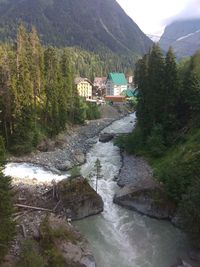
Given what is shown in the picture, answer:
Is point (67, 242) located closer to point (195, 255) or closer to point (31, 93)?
point (195, 255)

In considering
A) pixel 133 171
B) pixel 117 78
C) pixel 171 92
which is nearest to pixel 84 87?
pixel 117 78

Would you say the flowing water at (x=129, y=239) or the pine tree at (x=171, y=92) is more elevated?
the pine tree at (x=171, y=92)

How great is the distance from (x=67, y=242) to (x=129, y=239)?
5545mm

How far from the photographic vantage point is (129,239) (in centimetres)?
2838

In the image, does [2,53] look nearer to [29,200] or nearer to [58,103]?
[58,103]

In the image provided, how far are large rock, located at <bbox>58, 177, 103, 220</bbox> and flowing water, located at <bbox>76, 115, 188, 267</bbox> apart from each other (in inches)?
28.6

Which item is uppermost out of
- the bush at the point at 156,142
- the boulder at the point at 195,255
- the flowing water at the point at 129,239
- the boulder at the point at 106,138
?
the bush at the point at 156,142

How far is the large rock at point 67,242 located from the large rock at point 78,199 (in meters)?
2.88

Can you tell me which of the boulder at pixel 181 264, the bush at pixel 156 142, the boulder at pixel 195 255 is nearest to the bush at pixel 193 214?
the boulder at pixel 195 255

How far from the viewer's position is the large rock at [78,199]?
31.5 meters

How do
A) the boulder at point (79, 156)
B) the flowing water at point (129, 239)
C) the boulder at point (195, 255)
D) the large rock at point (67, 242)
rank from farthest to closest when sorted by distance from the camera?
the boulder at point (79, 156) → the flowing water at point (129, 239) → the boulder at point (195, 255) → the large rock at point (67, 242)

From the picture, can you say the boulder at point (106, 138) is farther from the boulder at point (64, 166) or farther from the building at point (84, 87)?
the building at point (84, 87)

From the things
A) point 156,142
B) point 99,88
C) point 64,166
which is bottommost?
point 99,88

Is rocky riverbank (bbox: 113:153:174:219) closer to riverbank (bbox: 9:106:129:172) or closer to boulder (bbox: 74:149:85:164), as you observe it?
riverbank (bbox: 9:106:129:172)
